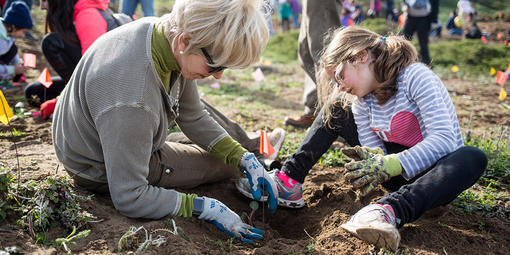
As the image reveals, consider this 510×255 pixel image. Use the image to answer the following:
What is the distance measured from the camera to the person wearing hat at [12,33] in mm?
4875

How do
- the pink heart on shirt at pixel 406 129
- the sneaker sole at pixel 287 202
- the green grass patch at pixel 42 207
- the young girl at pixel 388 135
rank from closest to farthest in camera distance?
the green grass patch at pixel 42 207
the young girl at pixel 388 135
the pink heart on shirt at pixel 406 129
the sneaker sole at pixel 287 202

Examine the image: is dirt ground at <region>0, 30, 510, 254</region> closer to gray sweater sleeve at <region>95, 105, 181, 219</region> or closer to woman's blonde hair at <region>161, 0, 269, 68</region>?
gray sweater sleeve at <region>95, 105, 181, 219</region>

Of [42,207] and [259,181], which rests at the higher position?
[42,207]

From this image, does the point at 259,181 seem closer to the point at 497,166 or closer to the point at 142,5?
the point at 497,166

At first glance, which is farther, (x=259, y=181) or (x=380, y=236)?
(x=259, y=181)

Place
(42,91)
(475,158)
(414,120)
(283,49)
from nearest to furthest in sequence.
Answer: (475,158) < (414,120) < (42,91) < (283,49)

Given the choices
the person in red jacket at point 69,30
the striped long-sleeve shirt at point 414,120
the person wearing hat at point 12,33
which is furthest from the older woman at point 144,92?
the person wearing hat at point 12,33

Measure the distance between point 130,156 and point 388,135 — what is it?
139 cm

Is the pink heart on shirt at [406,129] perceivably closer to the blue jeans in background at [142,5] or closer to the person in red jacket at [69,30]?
the person in red jacket at [69,30]

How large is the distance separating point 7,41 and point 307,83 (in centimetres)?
341

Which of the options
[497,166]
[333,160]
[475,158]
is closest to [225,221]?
[475,158]

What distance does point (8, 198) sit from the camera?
75.8 inches

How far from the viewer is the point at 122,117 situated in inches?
71.4

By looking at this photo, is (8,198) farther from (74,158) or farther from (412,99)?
(412,99)
